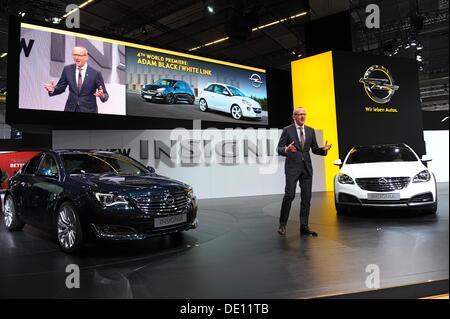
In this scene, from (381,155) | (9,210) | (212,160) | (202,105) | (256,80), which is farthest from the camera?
(256,80)

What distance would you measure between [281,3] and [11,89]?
832 cm

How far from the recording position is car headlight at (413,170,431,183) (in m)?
4.73

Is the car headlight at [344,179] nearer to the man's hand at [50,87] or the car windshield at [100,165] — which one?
the car windshield at [100,165]

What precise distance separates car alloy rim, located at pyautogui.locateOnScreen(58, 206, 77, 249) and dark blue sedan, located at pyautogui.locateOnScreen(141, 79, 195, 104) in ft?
16.7

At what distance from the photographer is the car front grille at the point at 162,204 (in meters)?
3.41

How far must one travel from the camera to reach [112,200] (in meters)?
3.34

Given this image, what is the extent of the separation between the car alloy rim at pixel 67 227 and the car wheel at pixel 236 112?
6.93m

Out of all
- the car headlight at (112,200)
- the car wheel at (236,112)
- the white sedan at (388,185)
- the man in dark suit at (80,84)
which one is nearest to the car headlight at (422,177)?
the white sedan at (388,185)

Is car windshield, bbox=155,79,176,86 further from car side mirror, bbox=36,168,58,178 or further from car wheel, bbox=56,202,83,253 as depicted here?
car wheel, bbox=56,202,83,253

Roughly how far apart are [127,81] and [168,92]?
1.11 m

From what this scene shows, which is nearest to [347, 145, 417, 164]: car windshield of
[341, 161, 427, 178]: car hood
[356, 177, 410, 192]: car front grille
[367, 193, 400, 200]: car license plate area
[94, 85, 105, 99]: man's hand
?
[341, 161, 427, 178]: car hood

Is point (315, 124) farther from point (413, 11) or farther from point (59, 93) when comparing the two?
point (59, 93)

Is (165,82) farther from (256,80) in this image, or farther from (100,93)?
(256,80)

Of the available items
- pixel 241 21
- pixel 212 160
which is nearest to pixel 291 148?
pixel 212 160
